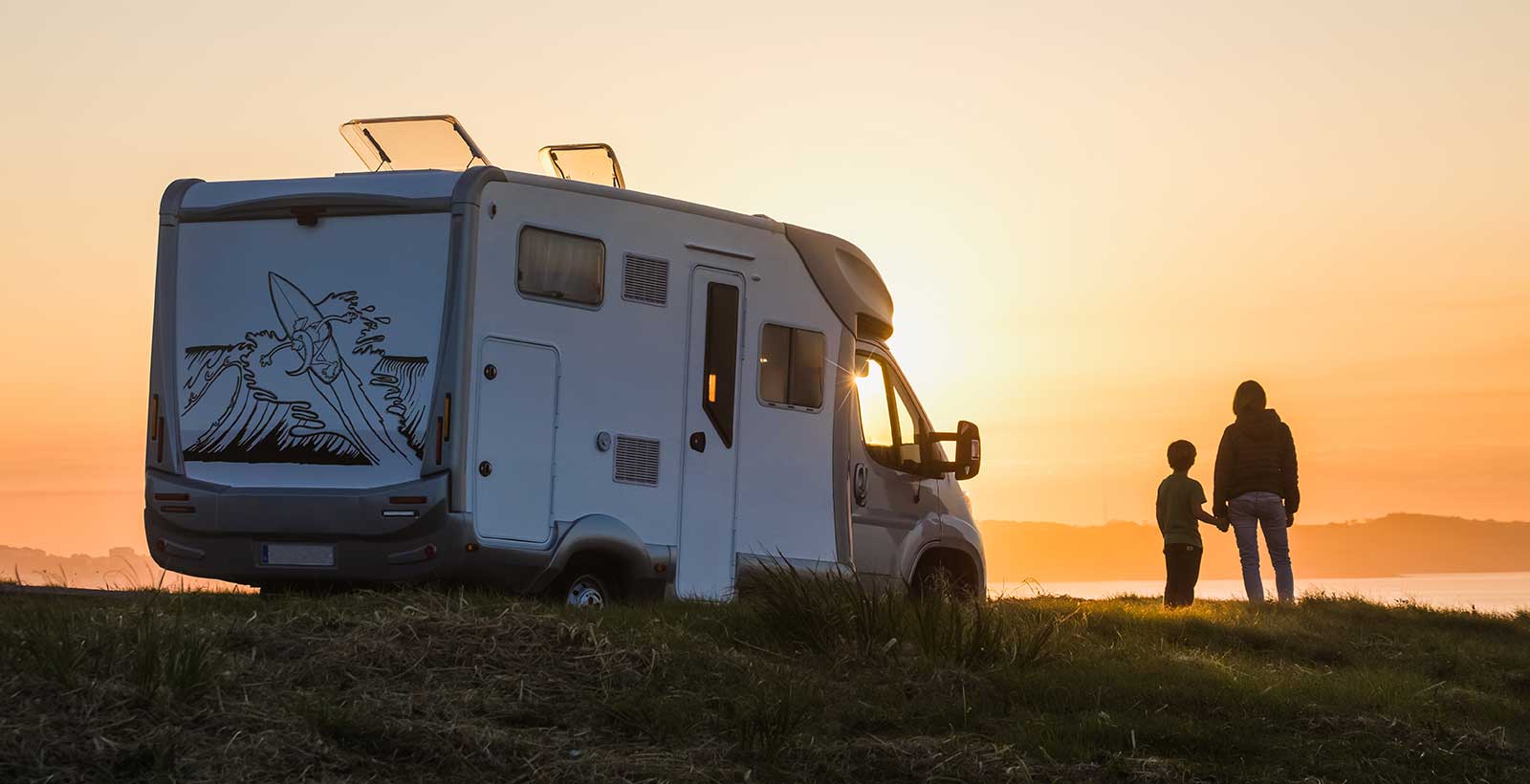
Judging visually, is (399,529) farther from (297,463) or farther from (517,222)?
(517,222)

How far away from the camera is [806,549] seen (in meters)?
12.0

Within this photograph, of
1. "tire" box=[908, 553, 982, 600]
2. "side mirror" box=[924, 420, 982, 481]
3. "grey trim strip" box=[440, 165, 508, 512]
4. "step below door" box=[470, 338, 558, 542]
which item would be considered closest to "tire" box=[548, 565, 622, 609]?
"step below door" box=[470, 338, 558, 542]

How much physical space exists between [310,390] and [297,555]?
3.30ft

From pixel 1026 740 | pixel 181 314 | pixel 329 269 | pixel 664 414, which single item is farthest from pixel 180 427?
pixel 1026 740

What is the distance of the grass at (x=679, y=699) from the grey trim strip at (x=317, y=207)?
7.79ft

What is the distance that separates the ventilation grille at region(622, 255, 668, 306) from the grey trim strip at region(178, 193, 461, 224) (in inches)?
53.0

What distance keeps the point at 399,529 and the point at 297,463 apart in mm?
823

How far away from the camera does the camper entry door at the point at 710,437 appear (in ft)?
36.5

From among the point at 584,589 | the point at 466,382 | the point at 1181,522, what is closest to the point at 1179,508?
the point at 1181,522

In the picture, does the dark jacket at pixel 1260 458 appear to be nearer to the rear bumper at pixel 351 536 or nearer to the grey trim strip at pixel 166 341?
the rear bumper at pixel 351 536

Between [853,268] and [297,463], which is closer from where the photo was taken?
[297,463]

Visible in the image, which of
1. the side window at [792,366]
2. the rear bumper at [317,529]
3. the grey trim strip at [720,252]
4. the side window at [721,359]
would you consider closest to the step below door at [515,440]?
the rear bumper at [317,529]

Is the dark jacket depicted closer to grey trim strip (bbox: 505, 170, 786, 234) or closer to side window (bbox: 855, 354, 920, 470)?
side window (bbox: 855, 354, 920, 470)

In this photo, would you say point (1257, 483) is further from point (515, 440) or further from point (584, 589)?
point (515, 440)
